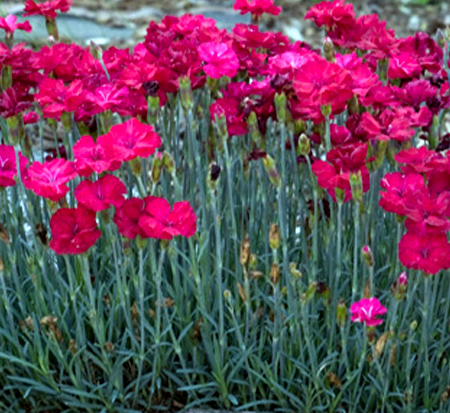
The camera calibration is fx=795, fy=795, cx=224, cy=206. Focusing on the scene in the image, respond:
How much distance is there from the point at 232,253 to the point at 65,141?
1.52 ft

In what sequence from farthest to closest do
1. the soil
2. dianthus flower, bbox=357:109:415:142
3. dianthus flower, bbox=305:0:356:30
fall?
1. the soil
2. dianthus flower, bbox=305:0:356:30
3. dianthus flower, bbox=357:109:415:142

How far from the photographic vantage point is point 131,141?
4.55ft

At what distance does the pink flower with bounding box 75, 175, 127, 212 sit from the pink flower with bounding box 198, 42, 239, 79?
1.15 ft

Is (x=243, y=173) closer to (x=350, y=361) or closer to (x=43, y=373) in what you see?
(x=350, y=361)

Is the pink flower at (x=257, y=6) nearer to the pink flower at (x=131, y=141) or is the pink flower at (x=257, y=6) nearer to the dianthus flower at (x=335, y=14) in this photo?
the dianthus flower at (x=335, y=14)

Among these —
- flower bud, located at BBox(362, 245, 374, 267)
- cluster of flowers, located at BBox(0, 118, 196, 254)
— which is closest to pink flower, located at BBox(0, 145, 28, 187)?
cluster of flowers, located at BBox(0, 118, 196, 254)

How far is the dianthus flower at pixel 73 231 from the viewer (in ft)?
4.49

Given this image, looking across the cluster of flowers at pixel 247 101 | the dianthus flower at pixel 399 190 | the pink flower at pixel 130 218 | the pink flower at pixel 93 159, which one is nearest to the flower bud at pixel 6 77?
the cluster of flowers at pixel 247 101

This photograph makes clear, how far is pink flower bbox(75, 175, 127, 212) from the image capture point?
1341 mm

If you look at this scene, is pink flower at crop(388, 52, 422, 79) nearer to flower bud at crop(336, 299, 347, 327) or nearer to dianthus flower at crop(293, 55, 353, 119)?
dianthus flower at crop(293, 55, 353, 119)

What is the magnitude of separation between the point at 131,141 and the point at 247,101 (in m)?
0.27

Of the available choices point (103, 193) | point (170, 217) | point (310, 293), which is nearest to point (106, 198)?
point (103, 193)

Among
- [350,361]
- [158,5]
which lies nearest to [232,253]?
[350,361]

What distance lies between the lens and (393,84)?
180 centimetres
